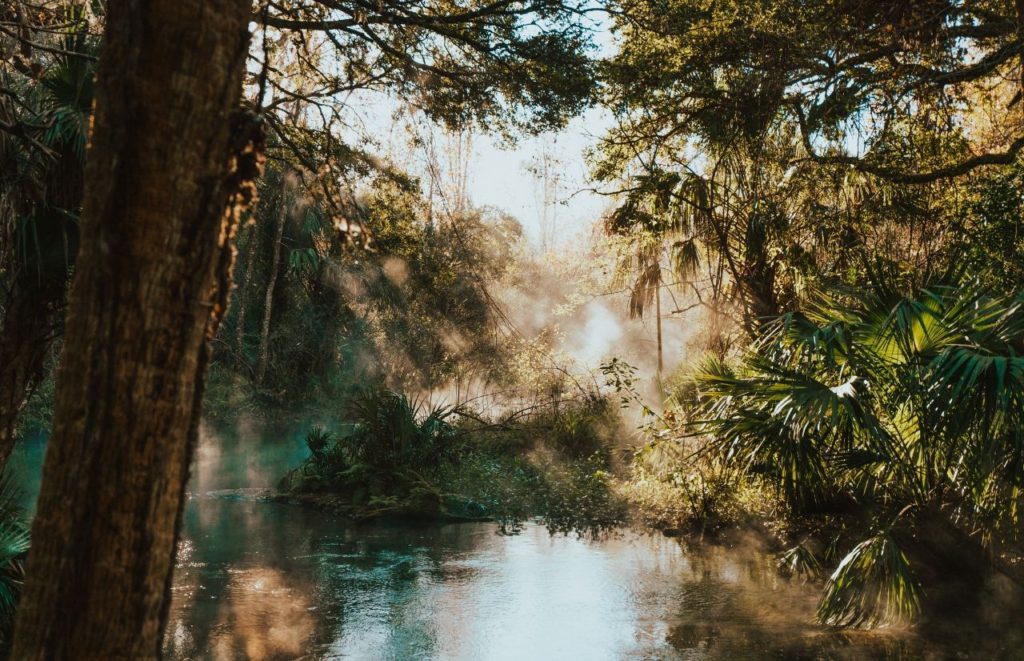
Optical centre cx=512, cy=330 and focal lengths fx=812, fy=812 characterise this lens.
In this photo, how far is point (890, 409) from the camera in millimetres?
6250

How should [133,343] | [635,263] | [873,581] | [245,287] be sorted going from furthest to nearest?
1. [245,287]
2. [635,263]
3. [873,581]
4. [133,343]

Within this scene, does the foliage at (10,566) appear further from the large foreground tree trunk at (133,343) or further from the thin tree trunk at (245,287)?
the thin tree trunk at (245,287)

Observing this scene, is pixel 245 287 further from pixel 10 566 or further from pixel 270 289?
pixel 10 566

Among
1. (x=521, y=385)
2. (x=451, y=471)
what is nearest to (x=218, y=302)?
(x=451, y=471)

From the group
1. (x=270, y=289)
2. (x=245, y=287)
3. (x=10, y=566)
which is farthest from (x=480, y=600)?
(x=245, y=287)

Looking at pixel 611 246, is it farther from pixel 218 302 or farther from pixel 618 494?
pixel 218 302

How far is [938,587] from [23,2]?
929 cm

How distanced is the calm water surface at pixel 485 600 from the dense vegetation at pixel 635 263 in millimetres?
631

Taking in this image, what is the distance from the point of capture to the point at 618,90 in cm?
993

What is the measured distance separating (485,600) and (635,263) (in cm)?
858

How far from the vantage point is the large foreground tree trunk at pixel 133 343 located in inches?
84.4

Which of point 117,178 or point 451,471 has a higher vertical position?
point 117,178

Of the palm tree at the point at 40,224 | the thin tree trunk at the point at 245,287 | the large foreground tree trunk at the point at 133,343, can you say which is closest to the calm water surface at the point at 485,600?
the palm tree at the point at 40,224

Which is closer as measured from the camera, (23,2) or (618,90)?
(23,2)
